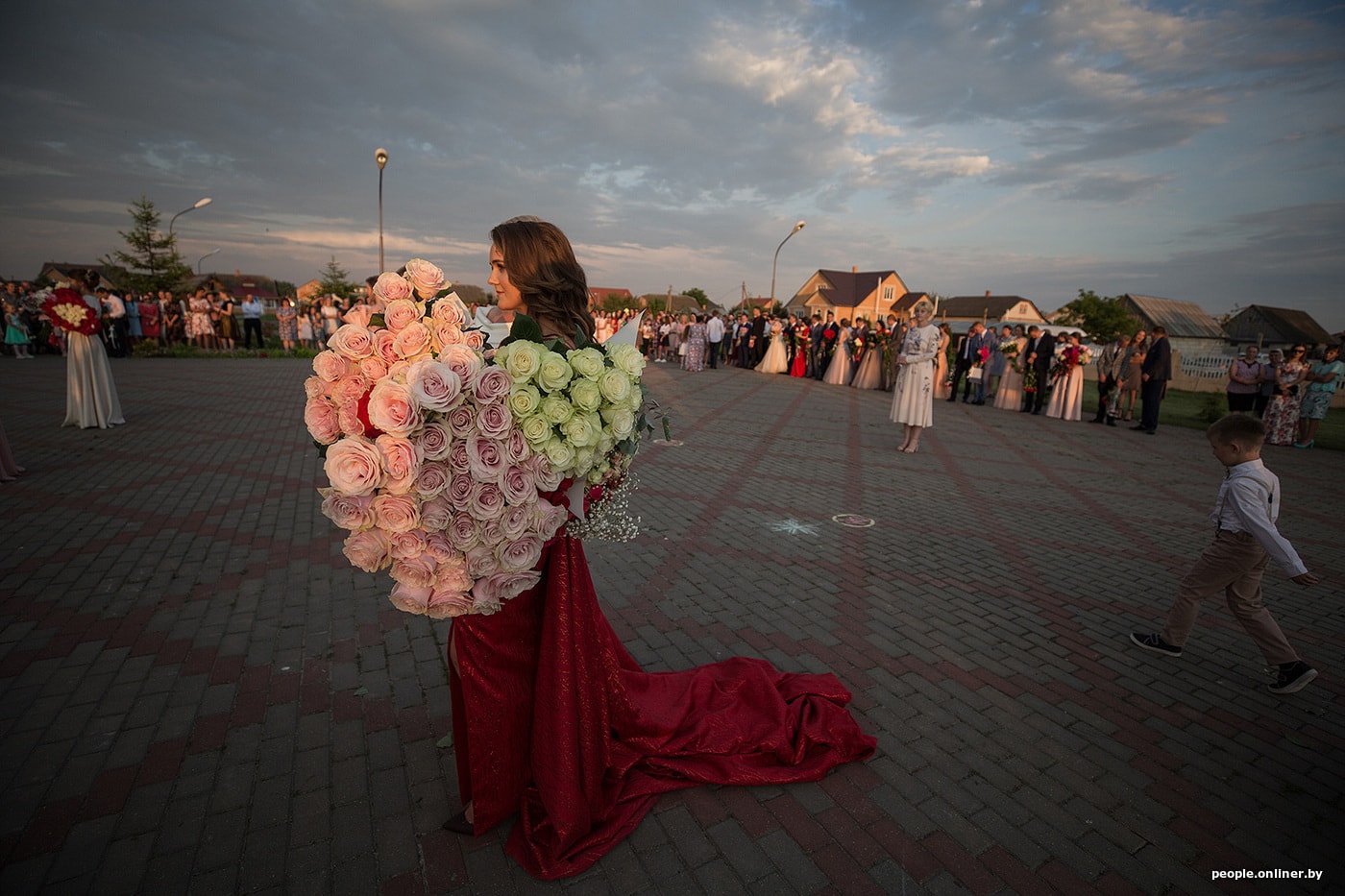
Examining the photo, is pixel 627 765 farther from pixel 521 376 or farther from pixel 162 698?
pixel 162 698

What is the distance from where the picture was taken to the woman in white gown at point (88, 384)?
8945 mm

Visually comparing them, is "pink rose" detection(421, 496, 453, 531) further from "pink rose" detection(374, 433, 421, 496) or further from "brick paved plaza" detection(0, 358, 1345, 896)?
"brick paved plaza" detection(0, 358, 1345, 896)

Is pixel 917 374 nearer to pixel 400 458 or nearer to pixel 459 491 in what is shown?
pixel 459 491

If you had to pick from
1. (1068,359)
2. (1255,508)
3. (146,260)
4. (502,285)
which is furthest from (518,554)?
(146,260)

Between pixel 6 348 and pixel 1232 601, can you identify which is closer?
pixel 1232 601

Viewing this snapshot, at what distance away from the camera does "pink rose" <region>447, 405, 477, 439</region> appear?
196 centimetres

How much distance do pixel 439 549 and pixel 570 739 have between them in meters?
1.10

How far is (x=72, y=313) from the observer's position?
847 centimetres

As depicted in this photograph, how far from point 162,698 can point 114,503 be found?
4176 millimetres

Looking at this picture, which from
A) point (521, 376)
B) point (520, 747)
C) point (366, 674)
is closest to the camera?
point (521, 376)

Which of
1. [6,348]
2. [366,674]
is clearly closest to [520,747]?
[366,674]

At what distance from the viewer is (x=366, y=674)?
3617 mm

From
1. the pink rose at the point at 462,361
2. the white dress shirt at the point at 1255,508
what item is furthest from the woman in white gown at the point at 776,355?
the pink rose at the point at 462,361

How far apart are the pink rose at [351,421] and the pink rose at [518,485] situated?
0.49 m
